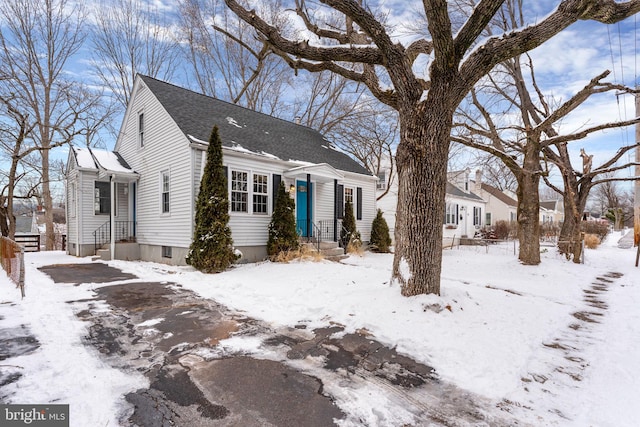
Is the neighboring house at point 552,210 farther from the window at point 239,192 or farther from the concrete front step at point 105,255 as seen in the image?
the concrete front step at point 105,255

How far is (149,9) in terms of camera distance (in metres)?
19.3

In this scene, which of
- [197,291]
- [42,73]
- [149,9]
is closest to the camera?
[197,291]

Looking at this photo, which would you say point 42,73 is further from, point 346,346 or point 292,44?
point 346,346

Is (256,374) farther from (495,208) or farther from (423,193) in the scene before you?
(495,208)

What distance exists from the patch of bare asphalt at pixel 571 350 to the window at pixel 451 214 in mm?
14504

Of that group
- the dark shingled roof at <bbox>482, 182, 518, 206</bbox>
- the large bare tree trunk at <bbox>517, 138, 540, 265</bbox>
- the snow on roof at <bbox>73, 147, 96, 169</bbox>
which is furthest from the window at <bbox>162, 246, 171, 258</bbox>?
the dark shingled roof at <bbox>482, 182, 518, 206</bbox>

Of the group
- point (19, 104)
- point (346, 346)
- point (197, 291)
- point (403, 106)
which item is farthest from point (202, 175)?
point (19, 104)

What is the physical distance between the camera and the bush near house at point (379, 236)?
15000mm

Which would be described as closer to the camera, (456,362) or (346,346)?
(456,362)

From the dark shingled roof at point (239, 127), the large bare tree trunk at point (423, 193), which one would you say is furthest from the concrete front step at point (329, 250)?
the large bare tree trunk at point (423, 193)

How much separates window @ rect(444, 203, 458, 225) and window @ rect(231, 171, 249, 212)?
14.8 m

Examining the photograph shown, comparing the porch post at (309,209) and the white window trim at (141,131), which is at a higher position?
the white window trim at (141,131)

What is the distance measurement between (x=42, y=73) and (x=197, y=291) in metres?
18.9

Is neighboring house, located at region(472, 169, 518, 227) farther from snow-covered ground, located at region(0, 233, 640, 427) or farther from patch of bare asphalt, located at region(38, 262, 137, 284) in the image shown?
patch of bare asphalt, located at region(38, 262, 137, 284)
